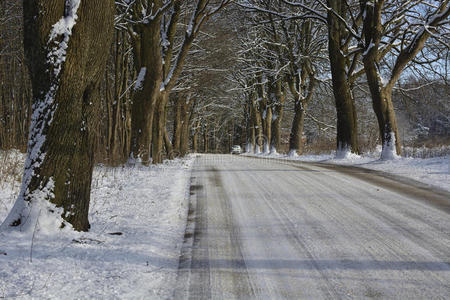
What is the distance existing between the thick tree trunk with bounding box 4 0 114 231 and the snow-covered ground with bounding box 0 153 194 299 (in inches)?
12.1

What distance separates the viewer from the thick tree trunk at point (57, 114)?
3.58 meters

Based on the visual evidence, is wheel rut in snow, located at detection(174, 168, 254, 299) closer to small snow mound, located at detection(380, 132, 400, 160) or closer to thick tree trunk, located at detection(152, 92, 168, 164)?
small snow mound, located at detection(380, 132, 400, 160)

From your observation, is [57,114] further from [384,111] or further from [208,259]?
[384,111]

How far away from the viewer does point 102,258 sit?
311 centimetres

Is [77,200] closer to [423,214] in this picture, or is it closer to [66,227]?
[66,227]

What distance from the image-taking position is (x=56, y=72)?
12.0 ft

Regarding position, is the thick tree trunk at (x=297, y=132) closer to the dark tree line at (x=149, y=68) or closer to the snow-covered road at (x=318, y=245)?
the dark tree line at (x=149, y=68)

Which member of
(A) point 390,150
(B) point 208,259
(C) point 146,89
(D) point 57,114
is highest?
(C) point 146,89

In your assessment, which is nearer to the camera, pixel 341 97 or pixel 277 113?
pixel 341 97

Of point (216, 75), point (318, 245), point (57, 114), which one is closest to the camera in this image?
point (318, 245)

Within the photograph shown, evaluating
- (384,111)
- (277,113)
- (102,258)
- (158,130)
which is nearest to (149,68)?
(158,130)

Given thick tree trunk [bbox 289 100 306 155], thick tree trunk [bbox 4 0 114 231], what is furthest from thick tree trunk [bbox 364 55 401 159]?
thick tree trunk [bbox 4 0 114 231]

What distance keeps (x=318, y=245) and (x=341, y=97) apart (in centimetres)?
1103

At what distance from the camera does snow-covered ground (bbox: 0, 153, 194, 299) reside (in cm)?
249
